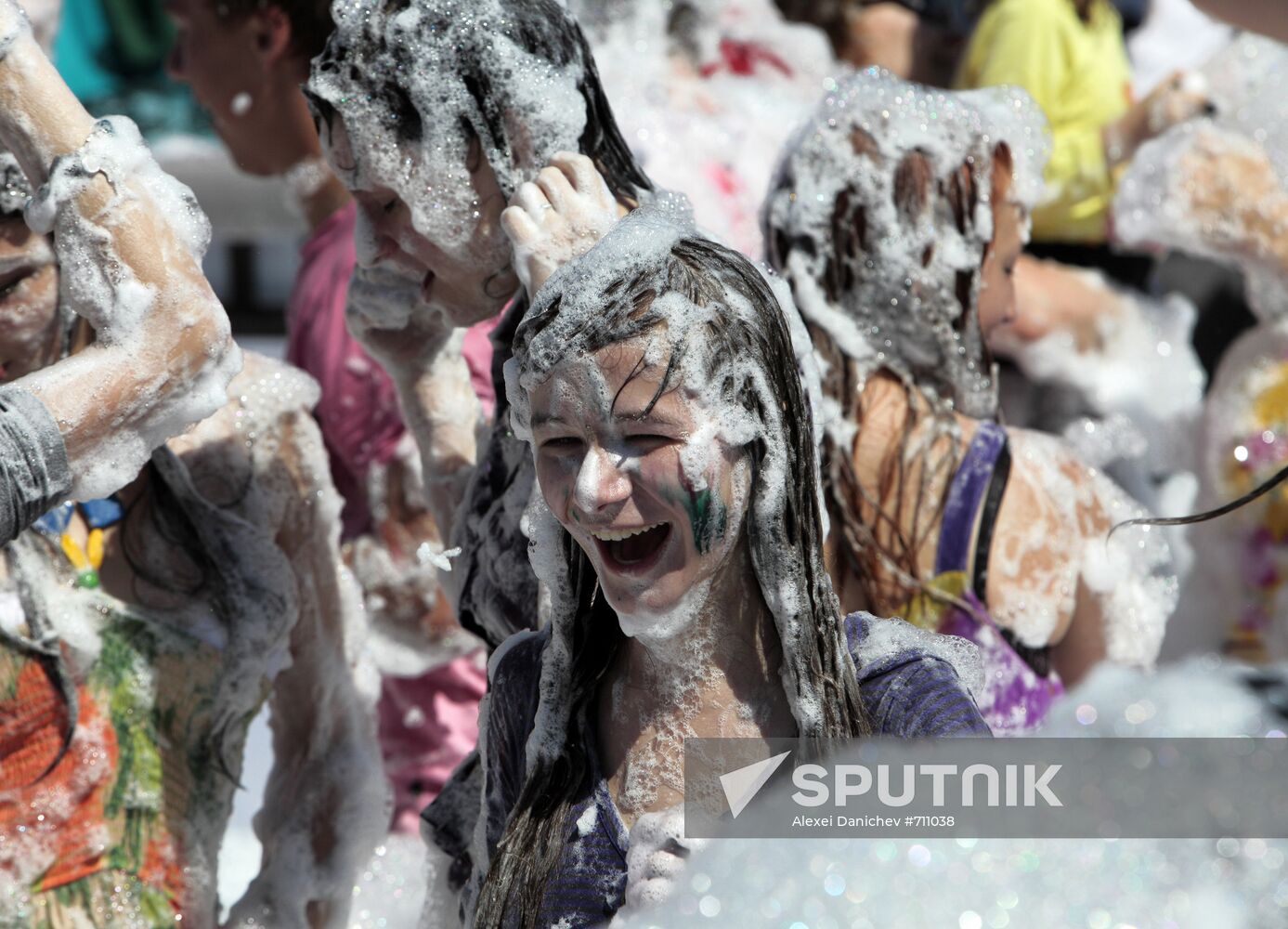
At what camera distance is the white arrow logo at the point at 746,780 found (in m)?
1.52

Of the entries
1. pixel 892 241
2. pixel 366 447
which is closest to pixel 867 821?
pixel 892 241

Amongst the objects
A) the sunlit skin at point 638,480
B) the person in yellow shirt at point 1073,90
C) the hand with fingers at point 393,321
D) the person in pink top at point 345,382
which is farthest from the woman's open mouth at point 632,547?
the person in yellow shirt at point 1073,90

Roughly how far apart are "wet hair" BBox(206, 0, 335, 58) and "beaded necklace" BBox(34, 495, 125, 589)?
1.32 m

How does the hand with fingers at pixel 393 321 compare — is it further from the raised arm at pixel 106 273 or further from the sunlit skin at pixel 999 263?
the sunlit skin at pixel 999 263

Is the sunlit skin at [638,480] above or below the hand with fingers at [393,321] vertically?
above

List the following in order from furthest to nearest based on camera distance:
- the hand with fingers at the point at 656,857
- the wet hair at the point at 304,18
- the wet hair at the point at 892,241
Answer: the wet hair at the point at 304,18, the wet hair at the point at 892,241, the hand with fingers at the point at 656,857

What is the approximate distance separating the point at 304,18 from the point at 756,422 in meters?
2.06

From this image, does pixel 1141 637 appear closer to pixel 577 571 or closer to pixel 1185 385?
pixel 577 571

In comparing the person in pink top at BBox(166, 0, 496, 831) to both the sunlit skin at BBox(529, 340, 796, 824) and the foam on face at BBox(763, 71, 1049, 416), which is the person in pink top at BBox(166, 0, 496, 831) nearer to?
the foam on face at BBox(763, 71, 1049, 416)

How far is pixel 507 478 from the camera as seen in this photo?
6.69 ft

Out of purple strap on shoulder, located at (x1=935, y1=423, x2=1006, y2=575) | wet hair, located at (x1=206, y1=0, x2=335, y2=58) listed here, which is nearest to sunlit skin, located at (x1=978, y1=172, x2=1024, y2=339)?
purple strap on shoulder, located at (x1=935, y1=423, x2=1006, y2=575)

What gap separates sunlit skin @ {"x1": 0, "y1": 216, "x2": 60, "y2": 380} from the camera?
1982 mm

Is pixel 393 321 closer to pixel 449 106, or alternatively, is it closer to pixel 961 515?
pixel 449 106

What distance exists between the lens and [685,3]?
4.26 m
